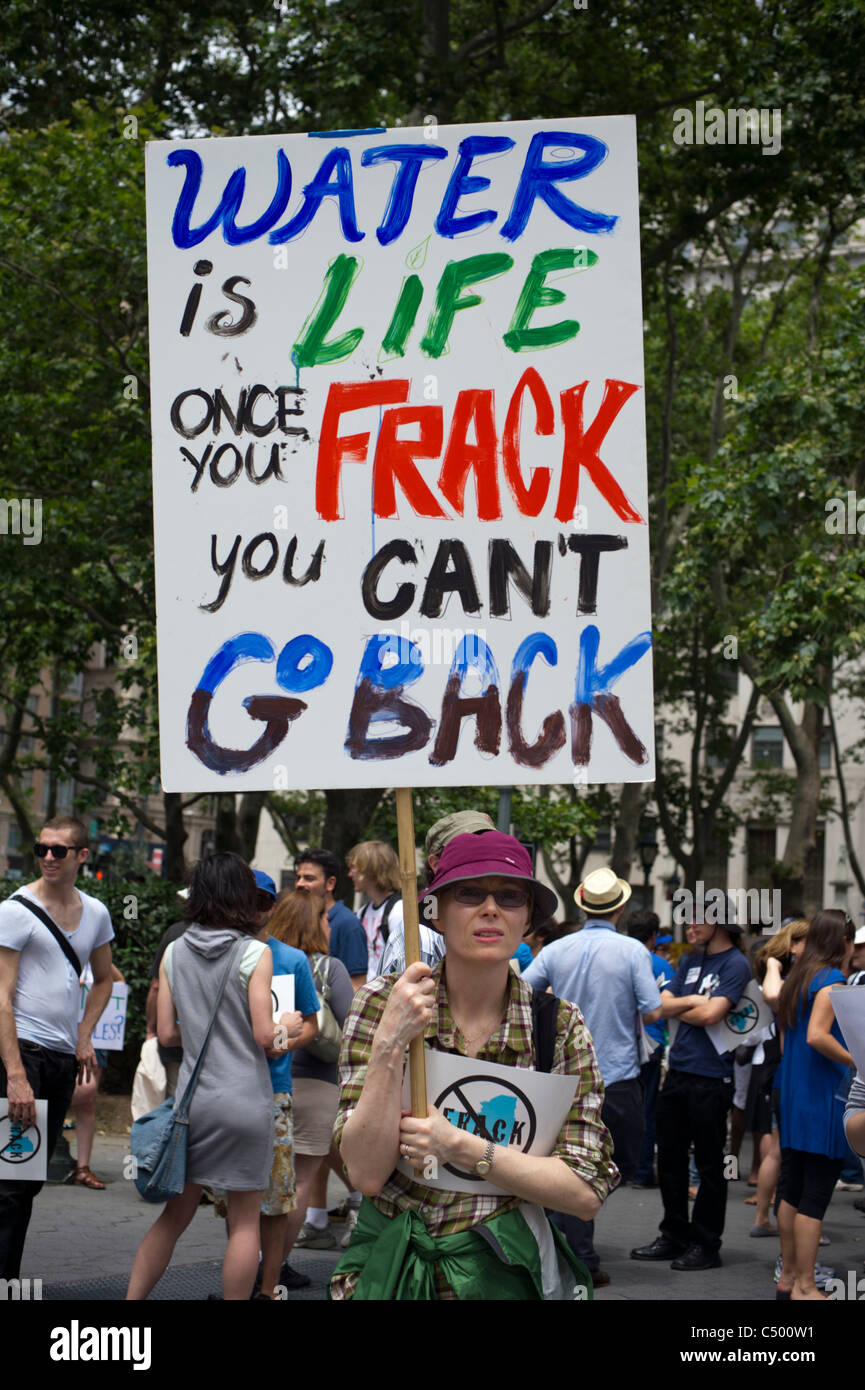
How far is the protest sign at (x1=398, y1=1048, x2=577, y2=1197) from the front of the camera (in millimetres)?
3018

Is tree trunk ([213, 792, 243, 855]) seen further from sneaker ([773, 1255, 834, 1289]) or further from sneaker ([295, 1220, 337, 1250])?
sneaker ([773, 1255, 834, 1289])

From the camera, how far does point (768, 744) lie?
57.9 m

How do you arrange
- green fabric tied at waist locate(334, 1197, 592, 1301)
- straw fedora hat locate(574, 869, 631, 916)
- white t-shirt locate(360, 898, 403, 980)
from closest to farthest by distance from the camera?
green fabric tied at waist locate(334, 1197, 592, 1301) < straw fedora hat locate(574, 869, 631, 916) < white t-shirt locate(360, 898, 403, 980)

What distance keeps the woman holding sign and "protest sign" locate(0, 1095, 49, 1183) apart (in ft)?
8.88

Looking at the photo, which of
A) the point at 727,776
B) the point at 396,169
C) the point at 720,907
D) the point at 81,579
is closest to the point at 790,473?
the point at 81,579

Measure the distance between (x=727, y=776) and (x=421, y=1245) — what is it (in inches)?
1159

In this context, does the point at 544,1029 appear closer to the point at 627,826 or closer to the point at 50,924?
the point at 50,924

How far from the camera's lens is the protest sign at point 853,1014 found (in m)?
3.71

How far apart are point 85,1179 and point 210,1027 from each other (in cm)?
495

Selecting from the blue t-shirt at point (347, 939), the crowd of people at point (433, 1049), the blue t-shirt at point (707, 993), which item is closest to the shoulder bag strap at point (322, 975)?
the crowd of people at point (433, 1049)

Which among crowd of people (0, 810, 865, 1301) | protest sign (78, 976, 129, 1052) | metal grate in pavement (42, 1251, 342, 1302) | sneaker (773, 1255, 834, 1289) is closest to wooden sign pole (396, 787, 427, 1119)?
crowd of people (0, 810, 865, 1301)

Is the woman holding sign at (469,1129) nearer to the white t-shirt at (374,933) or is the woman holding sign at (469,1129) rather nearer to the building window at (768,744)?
the white t-shirt at (374,933)

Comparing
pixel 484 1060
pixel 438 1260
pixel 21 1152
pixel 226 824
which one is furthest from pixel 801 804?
pixel 438 1260

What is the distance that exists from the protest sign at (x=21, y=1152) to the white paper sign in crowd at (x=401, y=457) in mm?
2753
